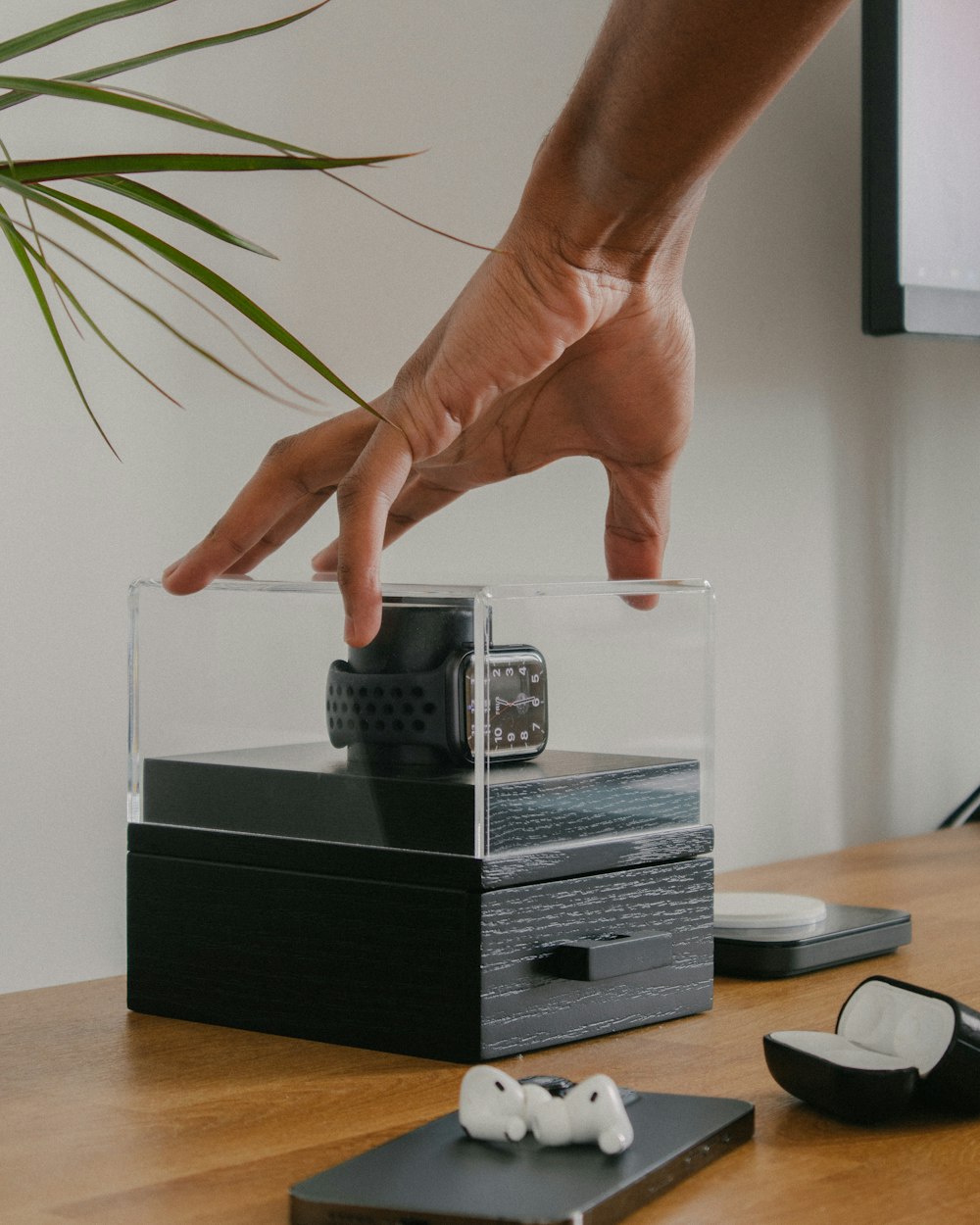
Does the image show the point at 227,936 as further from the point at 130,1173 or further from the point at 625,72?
the point at 625,72

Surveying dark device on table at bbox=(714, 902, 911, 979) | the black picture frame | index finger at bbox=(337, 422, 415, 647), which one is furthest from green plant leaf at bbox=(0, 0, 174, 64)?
the black picture frame

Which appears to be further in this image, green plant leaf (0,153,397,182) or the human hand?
the human hand

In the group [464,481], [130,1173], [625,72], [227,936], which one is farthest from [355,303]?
[130,1173]

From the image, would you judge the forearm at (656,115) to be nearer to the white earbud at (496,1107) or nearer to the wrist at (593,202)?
the wrist at (593,202)

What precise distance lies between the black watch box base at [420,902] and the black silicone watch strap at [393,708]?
26 mm

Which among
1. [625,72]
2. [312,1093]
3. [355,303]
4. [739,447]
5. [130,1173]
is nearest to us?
[130,1173]

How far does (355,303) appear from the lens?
134 cm

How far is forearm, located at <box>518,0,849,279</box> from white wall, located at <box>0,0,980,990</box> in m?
0.28

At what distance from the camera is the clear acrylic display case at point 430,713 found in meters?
0.85

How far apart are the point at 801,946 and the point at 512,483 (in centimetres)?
59

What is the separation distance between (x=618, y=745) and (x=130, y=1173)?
413mm

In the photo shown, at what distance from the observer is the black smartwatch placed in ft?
2.81

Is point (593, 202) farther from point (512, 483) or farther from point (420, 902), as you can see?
point (512, 483)

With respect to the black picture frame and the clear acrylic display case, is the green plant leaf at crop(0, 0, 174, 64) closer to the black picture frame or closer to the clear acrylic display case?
the clear acrylic display case
